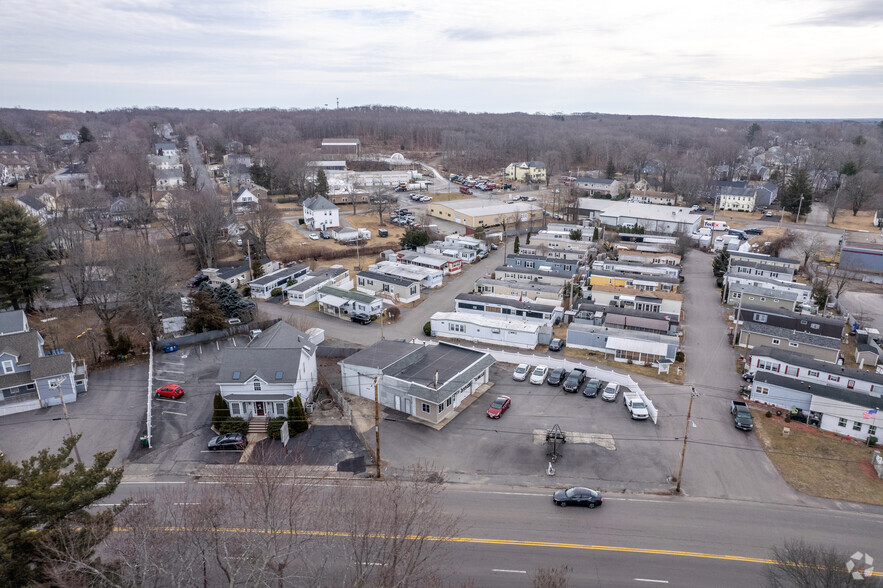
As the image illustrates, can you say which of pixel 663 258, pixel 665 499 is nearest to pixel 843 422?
pixel 665 499

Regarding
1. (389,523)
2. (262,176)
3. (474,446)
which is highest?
(262,176)

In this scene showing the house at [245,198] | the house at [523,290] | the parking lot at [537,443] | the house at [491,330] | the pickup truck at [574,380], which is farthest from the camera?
the house at [245,198]

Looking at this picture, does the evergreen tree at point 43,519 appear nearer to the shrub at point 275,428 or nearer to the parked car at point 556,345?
the shrub at point 275,428

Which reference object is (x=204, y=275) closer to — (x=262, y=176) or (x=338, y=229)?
(x=338, y=229)

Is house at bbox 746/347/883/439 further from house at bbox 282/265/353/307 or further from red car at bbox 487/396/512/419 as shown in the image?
house at bbox 282/265/353/307

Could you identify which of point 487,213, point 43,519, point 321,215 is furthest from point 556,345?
point 321,215

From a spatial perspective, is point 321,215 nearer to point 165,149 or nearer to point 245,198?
point 245,198

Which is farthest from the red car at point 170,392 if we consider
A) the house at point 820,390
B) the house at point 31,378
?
the house at point 820,390
